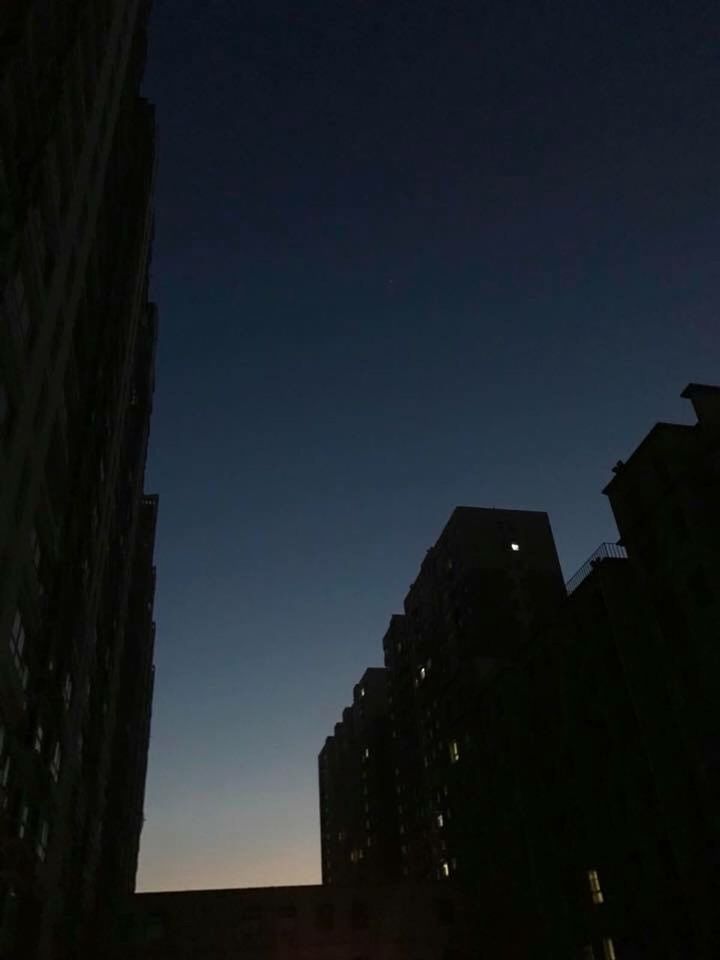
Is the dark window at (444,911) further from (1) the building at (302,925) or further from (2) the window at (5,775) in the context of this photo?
(2) the window at (5,775)

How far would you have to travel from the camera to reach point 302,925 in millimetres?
63562

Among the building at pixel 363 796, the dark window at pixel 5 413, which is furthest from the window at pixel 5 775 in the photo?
the building at pixel 363 796

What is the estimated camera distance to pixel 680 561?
36.6 meters

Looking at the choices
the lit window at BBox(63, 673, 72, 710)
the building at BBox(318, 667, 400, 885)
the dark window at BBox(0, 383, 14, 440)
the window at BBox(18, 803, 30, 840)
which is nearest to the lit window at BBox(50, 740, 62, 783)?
the lit window at BBox(63, 673, 72, 710)

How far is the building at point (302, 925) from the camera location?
59.9 m

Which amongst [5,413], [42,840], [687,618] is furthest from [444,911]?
[5,413]

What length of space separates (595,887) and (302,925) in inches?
1229

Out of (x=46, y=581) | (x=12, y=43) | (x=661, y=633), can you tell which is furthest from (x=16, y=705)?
(x=661, y=633)

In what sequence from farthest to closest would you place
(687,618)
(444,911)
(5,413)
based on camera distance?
1. (444,911)
2. (687,618)
3. (5,413)

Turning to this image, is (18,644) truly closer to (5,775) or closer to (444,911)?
(5,775)

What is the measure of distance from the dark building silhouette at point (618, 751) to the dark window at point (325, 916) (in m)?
11.1

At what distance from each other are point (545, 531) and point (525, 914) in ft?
147

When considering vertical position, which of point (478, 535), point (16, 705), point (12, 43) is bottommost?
point (16, 705)

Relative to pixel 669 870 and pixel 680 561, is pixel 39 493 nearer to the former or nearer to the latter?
pixel 680 561
